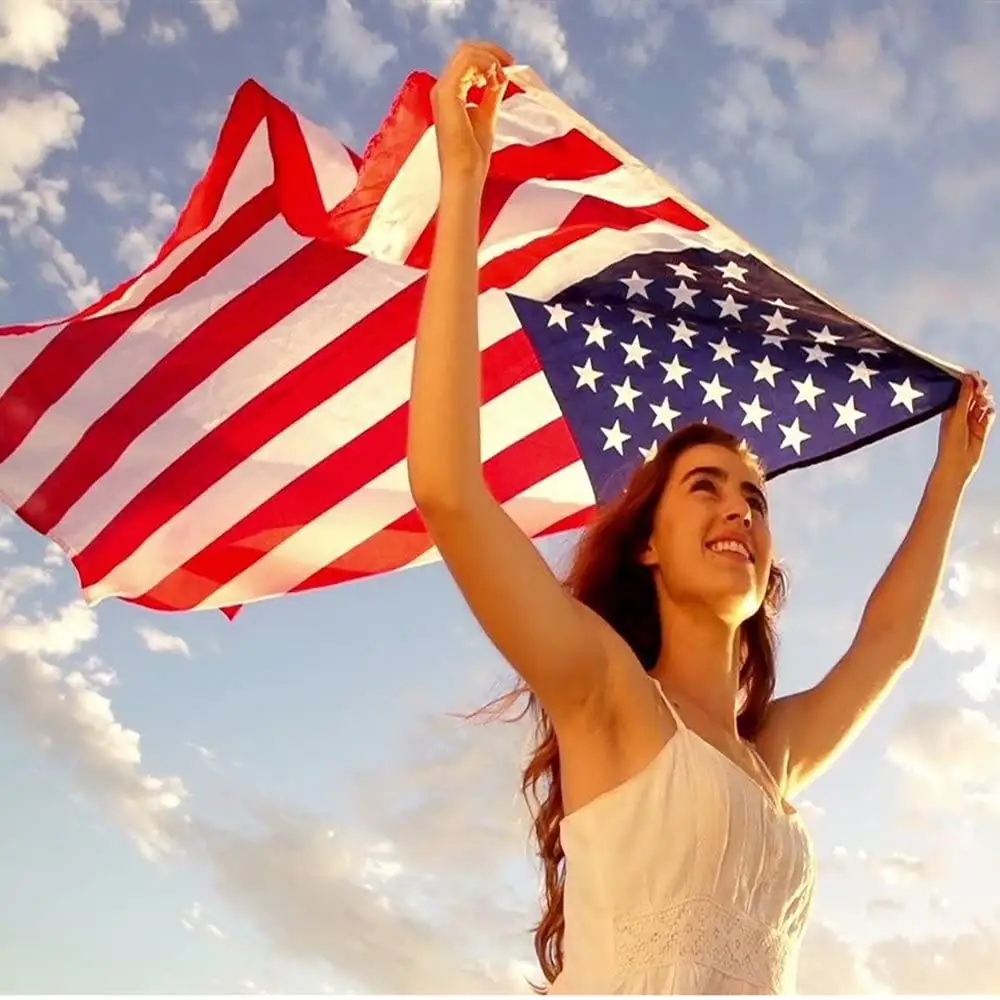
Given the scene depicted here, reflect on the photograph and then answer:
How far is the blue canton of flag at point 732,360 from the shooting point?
5.98m

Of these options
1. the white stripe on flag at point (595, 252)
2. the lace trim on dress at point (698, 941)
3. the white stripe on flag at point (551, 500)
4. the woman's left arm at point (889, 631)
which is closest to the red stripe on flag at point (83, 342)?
the white stripe on flag at point (595, 252)

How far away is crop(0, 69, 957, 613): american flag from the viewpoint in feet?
19.5

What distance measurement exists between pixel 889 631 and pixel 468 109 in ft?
8.00

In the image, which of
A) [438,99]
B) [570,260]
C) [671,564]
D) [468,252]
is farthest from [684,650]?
[570,260]

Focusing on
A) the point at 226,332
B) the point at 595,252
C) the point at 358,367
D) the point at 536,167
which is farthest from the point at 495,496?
the point at 536,167

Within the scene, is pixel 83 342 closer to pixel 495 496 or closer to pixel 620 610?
pixel 495 496

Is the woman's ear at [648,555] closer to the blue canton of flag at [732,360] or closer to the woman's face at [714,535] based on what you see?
the woman's face at [714,535]

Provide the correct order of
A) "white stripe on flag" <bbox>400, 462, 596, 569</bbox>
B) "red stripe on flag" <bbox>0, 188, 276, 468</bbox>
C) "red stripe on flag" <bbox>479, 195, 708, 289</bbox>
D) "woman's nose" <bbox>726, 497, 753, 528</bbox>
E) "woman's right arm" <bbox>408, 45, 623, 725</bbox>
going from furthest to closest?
"white stripe on flag" <bbox>400, 462, 596, 569</bbox> < "red stripe on flag" <bbox>0, 188, 276, 468</bbox> < "red stripe on flag" <bbox>479, 195, 708, 289</bbox> < "woman's nose" <bbox>726, 497, 753, 528</bbox> < "woman's right arm" <bbox>408, 45, 623, 725</bbox>

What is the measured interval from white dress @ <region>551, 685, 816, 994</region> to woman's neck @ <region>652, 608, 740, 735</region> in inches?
21.6

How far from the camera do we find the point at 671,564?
14.7ft

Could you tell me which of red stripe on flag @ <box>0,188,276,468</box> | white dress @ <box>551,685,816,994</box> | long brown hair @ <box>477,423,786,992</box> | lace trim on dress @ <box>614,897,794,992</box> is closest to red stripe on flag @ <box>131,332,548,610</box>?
red stripe on flag @ <box>0,188,276,468</box>

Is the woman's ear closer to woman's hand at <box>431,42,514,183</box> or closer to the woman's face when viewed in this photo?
the woman's face

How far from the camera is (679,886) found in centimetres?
353

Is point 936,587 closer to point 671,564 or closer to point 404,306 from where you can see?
point 671,564
